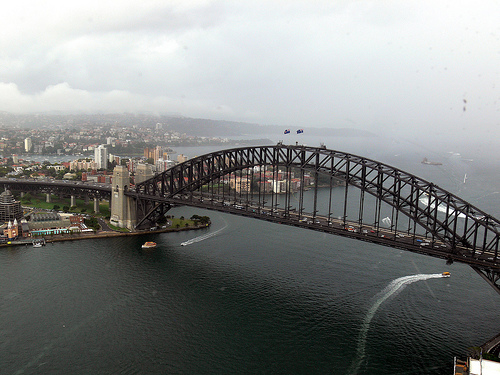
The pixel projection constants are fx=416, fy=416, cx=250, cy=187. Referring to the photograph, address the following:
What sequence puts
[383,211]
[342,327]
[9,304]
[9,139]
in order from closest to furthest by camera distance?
[342,327] → [9,304] → [383,211] → [9,139]

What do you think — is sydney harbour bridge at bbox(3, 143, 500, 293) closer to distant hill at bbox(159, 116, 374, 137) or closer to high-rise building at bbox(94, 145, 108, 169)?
high-rise building at bbox(94, 145, 108, 169)

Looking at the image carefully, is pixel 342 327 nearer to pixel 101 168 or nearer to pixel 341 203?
pixel 341 203

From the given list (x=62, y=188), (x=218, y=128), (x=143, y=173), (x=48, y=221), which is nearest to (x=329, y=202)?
(x=143, y=173)

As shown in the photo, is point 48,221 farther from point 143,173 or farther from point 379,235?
point 379,235

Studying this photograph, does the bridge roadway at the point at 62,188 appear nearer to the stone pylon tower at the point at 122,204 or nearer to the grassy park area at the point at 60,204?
the grassy park area at the point at 60,204

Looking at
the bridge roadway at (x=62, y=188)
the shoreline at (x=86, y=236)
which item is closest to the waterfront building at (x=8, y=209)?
the shoreline at (x=86, y=236)

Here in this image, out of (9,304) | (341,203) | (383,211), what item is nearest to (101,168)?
(341,203)
